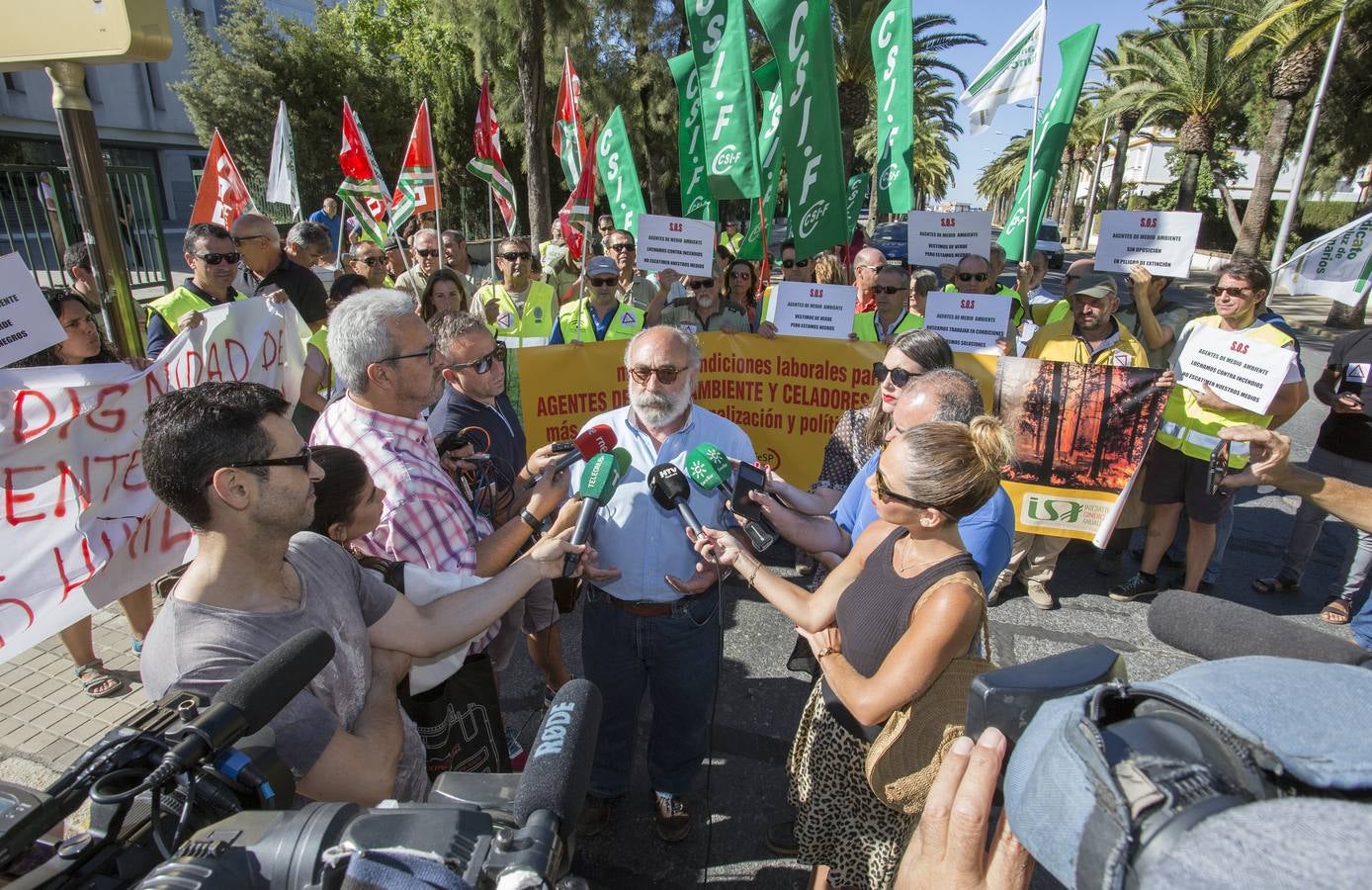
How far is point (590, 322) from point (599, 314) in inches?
4.0

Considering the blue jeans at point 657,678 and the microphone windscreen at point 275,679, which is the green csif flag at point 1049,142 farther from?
the microphone windscreen at point 275,679

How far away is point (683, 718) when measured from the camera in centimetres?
278

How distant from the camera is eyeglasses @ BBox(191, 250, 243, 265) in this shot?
4.34m

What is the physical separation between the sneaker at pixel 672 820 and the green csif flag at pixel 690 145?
466 cm

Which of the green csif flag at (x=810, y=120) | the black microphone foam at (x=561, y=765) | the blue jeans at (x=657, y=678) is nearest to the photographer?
the black microphone foam at (x=561, y=765)

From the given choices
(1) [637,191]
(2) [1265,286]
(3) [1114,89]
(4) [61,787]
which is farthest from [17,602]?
(3) [1114,89]

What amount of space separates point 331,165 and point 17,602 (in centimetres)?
2453

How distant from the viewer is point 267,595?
62.8 inches

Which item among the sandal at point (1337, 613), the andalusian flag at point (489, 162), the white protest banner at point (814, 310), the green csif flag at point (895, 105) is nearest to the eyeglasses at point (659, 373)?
the white protest banner at point (814, 310)

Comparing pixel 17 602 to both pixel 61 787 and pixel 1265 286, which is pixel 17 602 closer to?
pixel 61 787

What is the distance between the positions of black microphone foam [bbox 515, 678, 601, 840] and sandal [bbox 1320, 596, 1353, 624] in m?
5.30

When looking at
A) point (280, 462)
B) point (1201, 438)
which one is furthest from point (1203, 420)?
point (280, 462)

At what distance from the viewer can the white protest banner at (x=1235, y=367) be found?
12.3ft

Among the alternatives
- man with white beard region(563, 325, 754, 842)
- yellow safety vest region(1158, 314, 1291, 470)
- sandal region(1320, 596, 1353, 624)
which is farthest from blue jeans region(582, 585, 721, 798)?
sandal region(1320, 596, 1353, 624)
